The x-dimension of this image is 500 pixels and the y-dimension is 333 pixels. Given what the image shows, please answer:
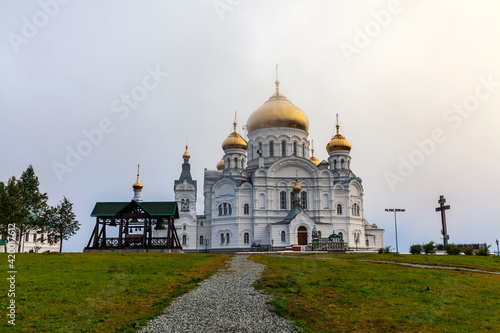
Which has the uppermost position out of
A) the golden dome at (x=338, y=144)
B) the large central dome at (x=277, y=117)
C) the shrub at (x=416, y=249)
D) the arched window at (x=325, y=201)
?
the large central dome at (x=277, y=117)

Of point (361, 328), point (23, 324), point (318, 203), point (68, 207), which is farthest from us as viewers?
point (318, 203)

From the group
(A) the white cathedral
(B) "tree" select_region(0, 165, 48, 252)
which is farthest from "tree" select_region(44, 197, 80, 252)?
(A) the white cathedral

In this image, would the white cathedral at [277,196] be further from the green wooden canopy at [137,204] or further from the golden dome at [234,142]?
the green wooden canopy at [137,204]

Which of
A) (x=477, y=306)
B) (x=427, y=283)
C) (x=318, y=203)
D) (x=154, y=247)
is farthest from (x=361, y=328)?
→ (x=318, y=203)

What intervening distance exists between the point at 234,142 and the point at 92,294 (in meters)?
45.3

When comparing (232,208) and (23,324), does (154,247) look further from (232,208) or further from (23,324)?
(23,324)

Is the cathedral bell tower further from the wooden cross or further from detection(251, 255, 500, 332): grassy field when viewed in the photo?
detection(251, 255, 500, 332): grassy field

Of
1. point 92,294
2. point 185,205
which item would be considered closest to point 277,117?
point 185,205

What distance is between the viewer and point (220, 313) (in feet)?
40.5

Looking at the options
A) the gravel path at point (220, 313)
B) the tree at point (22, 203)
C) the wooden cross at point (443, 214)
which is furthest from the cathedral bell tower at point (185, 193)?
the gravel path at point (220, 313)

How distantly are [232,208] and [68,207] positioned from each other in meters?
18.3

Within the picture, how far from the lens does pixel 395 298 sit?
14.7m

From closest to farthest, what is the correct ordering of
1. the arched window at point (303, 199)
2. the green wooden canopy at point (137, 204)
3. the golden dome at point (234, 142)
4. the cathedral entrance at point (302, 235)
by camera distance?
the green wooden canopy at point (137, 204), the cathedral entrance at point (302, 235), the arched window at point (303, 199), the golden dome at point (234, 142)

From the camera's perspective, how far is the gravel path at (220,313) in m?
11.3
